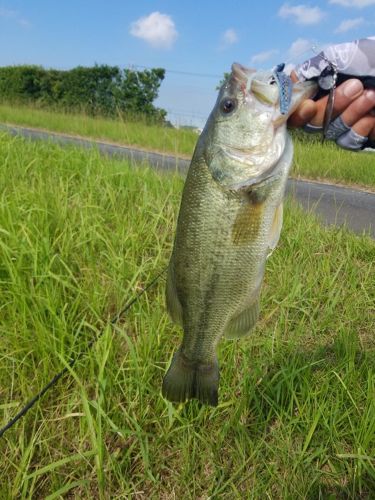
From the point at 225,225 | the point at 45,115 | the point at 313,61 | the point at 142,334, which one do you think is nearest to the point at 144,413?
the point at 142,334

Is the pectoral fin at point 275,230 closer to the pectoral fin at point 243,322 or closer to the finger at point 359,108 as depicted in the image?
the pectoral fin at point 243,322

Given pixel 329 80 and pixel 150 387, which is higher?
pixel 329 80

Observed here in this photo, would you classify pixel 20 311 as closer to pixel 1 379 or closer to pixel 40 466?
pixel 1 379

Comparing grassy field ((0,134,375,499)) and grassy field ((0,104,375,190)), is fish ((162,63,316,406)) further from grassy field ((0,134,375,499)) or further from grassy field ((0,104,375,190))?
grassy field ((0,104,375,190))

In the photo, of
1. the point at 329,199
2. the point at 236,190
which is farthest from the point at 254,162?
the point at 329,199

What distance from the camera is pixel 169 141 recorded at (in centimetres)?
1173

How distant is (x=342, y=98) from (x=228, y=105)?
45cm

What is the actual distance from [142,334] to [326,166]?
8062 mm

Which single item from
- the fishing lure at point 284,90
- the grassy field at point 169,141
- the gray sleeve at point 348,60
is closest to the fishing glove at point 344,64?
the gray sleeve at point 348,60

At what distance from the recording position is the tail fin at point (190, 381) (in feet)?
5.35

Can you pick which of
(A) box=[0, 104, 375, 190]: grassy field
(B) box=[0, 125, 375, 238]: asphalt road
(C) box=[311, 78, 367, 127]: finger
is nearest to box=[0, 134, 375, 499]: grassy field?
(C) box=[311, 78, 367, 127]: finger

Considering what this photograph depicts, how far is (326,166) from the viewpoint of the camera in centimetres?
945

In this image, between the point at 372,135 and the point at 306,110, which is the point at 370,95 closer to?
the point at 372,135

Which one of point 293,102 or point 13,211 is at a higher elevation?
point 293,102
